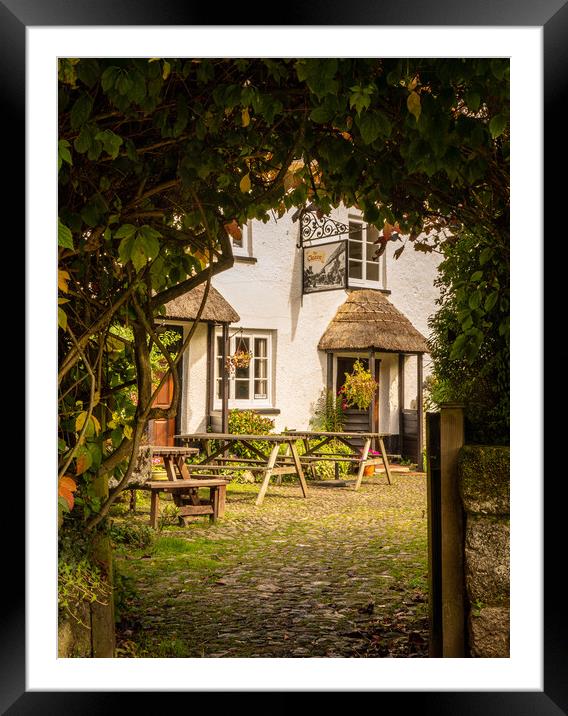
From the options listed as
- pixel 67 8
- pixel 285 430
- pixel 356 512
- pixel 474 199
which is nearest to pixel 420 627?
pixel 474 199

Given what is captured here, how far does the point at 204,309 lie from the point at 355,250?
4.60 metres

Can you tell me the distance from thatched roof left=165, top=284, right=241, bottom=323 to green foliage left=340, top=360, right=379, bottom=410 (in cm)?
288

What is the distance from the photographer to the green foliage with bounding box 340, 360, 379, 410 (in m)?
14.5

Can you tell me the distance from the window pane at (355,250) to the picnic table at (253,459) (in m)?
4.51

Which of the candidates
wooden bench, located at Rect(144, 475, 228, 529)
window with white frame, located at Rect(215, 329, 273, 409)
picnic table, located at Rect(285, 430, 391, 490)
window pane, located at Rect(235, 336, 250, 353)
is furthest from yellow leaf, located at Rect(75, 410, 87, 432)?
window pane, located at Rect(235, 336, 250, 353)

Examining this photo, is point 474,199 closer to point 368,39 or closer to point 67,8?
point 368,39

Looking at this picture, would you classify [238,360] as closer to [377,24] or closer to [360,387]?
[360,387]

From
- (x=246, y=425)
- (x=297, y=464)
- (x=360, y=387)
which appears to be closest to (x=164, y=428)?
(x=246, y=425)

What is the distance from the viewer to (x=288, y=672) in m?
1.86

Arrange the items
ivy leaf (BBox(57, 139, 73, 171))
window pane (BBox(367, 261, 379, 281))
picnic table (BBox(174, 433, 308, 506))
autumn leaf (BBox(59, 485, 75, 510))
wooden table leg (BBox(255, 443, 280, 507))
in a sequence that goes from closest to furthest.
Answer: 1. ivy leaf (BBox(57, 139, 73, 171))
2. autumn leaf (BBox(59, 485, 75, 510))
3. wooden table leg (BBox(255, 443, 280, 507))
4. picnic table (BBox(174, 433, 308, 506))
5. window pane (BBox(367, 261, 379, 281))

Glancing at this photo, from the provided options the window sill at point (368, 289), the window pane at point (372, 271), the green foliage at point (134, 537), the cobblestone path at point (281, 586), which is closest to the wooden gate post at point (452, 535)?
the cobblestone path at point (281, 586)

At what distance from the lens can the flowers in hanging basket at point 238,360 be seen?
43.6ft

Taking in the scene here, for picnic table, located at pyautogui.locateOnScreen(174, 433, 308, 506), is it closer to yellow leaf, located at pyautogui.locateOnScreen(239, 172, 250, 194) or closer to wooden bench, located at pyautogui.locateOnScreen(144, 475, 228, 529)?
wooden bench, located at pyautogui.locateOnScreen(144, 475, 228, 529)

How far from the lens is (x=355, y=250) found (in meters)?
15.6
